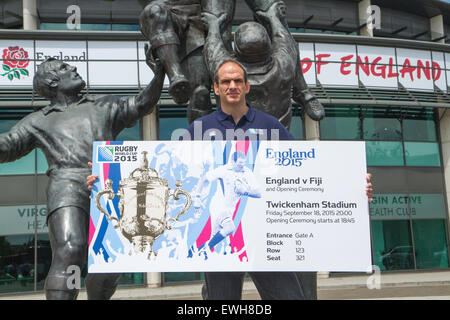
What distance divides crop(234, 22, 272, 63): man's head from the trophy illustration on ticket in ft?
4.85

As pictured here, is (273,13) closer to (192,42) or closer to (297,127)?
(192,42)

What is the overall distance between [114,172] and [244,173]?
777 millimetres

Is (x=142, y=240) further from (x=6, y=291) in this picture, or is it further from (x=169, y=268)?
(x=6, y=291)

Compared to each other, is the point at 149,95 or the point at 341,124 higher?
the point at 341,124

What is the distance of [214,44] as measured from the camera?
425 cm

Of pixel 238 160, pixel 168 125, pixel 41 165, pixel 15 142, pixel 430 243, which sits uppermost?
pixel 168 125

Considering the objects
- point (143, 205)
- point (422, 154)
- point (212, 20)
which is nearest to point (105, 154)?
point (143, 205)

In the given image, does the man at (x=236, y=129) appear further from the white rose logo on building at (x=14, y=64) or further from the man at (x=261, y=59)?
the white rose logo on building at (x=14, y=64)

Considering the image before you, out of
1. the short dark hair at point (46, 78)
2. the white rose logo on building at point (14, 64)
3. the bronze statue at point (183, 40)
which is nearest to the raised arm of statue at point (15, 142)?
the short dark hair at point (46, 78)

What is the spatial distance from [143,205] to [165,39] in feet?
6.05

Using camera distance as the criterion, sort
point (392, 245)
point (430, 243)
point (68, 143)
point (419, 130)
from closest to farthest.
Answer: point (68, 143) → point (392, 245) → point (430, 243) → point (419, 130)

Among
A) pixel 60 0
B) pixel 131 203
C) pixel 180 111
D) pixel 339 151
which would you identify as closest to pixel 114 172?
pixel 131 203

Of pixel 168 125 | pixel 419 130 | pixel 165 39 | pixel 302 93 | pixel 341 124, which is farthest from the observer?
pixel 419 130

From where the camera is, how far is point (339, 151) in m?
3.07
